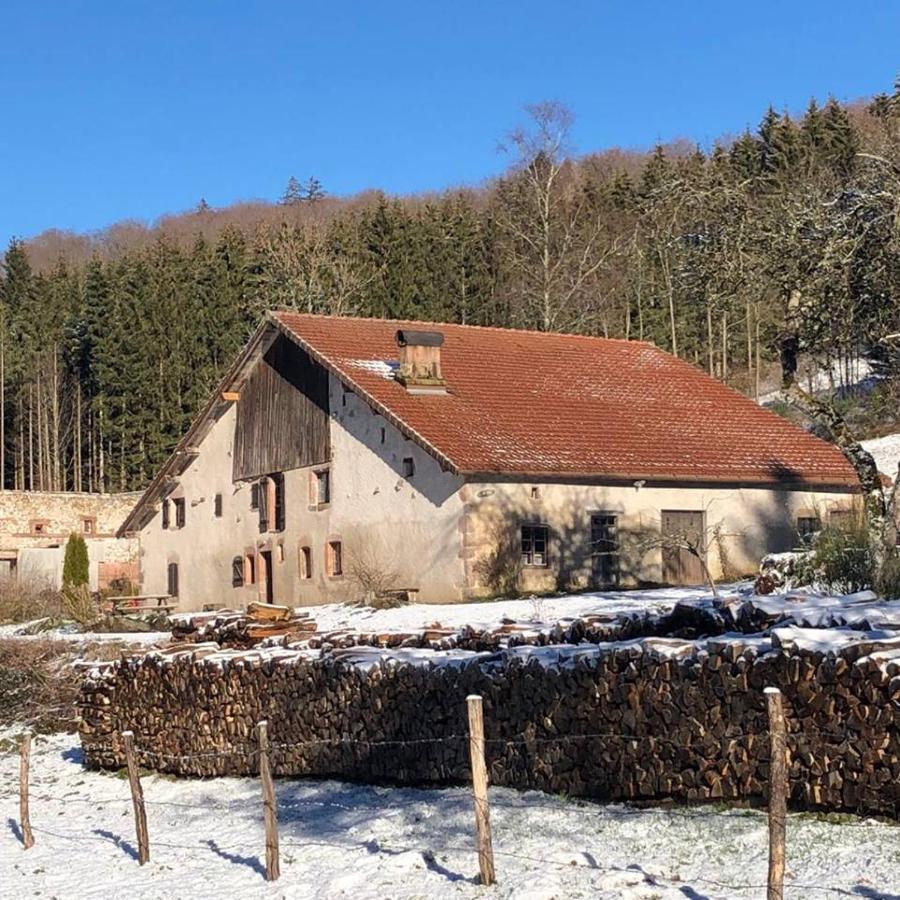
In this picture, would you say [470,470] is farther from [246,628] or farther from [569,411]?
[246,628]

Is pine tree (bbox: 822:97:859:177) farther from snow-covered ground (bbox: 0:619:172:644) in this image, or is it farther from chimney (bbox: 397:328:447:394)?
snow-covered ground (bbox: 0:619:172:644)

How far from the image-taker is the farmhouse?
3009 cm

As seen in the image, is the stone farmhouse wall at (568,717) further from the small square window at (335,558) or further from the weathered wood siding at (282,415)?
the weathered wood siding at (282,415)

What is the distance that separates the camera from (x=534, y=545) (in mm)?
30422

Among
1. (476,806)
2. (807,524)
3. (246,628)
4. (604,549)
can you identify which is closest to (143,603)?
(604,549)

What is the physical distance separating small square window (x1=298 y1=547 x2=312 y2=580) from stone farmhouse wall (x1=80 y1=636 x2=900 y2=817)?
1453 centimetres

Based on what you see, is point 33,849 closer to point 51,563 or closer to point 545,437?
point 545,437

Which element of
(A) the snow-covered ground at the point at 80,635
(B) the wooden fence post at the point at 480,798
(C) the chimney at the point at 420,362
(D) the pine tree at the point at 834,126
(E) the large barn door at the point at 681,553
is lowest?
(B) the wooden fence post at the point at 480,798

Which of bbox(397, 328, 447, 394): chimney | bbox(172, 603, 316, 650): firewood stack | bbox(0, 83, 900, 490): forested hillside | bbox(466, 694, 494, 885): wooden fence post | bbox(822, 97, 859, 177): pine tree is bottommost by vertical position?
bbox(466, 694, 494, 885): wooden fence post

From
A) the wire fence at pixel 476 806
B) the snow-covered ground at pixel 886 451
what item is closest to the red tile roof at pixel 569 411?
the snow-covered ground at pixel 886 451

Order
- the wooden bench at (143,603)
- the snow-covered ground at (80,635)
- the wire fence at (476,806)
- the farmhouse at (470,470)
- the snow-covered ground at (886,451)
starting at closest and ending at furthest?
the wire fence at (476,806) < the snow-covered ground at (80,635) < the farmhouse at (470,470) < the wooden bench at (143,603) < the snow-covered ground at (886,451)

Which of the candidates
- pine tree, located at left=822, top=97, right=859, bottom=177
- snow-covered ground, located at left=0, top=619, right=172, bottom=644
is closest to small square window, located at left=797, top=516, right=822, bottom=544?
snow-covered ground, located at left=0, top=619, right=172, bottom=644

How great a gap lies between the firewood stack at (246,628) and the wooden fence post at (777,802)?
1187cm

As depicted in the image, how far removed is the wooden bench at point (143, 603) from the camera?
3775 cm
